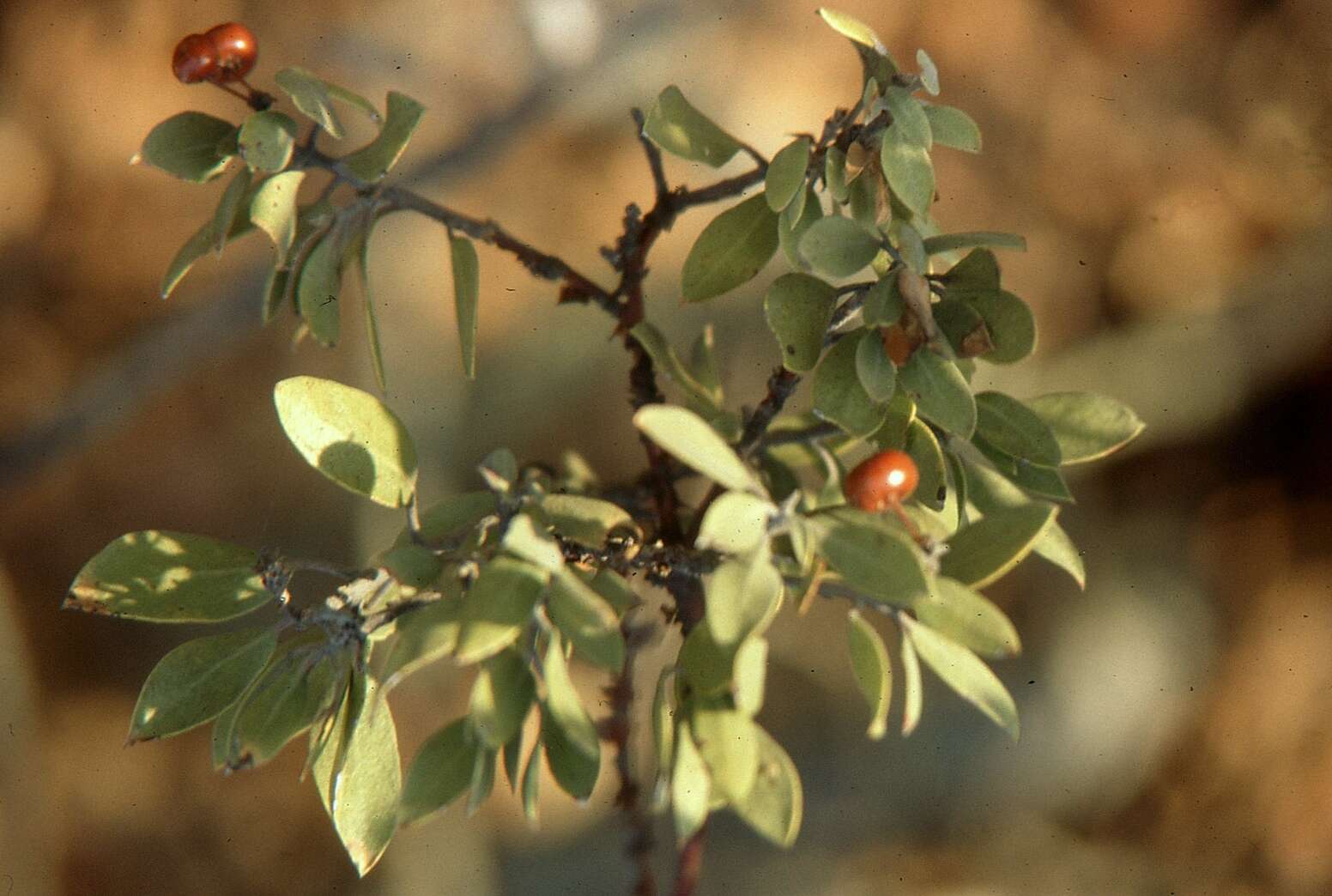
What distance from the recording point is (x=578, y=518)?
0.52m

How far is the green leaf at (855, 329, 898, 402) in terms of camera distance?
1.53 ft

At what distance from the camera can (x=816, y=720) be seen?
3.68 feet

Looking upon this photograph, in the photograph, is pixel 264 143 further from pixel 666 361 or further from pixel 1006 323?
pixel 1006 323

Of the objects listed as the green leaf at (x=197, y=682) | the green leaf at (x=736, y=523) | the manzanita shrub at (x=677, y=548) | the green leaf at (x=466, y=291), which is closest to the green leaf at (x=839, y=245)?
the manzanita shrub at (x=677, y=548)

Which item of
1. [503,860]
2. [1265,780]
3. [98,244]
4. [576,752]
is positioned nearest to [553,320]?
[98,244]

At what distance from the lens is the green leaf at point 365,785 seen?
50cm

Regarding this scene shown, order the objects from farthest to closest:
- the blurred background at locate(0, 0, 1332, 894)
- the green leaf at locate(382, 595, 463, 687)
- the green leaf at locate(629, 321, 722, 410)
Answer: the blurred background at locate(0, 0, 1332, 894)
the green leaf at locate(629, 321, 722, 410)
the green leaf at locate(382, 595, 463, 687)

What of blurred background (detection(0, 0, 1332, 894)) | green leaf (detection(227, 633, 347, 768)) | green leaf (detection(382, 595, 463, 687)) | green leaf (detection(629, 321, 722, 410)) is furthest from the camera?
blurred background (detection(0, 0, 1332, 894))

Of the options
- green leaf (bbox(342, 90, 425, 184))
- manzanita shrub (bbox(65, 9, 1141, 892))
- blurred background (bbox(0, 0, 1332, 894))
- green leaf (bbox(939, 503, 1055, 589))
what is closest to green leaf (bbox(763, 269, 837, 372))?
manzanita shrub (bbox(65, 9, 1141, 892))

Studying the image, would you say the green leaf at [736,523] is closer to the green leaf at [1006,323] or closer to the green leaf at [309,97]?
the green leaf at [1006,323]

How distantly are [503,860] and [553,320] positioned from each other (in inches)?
22.4

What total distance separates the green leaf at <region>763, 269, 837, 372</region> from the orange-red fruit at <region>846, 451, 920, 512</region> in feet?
0.20

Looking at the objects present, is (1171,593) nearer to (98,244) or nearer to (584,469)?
(584,469)

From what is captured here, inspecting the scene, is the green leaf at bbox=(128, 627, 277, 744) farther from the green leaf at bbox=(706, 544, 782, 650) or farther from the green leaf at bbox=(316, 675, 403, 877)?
the green leaf at bbox=(706, 544, 782, 650)
